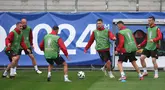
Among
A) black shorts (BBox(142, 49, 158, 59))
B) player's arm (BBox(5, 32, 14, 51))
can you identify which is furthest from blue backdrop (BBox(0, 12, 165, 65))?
player's arm (BBox(5, 32, 14, 51))

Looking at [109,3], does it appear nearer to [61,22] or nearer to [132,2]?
[132,2]

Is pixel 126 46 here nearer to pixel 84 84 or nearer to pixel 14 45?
pixel 84 84

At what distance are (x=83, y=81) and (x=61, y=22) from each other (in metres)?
5.09

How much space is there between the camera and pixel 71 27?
17812mm

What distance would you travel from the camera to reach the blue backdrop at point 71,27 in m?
17.6

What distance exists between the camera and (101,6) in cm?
2220

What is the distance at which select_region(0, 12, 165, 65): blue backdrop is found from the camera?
17.6 metres

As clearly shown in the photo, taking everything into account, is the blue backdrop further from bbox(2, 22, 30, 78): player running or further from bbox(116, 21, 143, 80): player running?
bbox(116, 21, 143, 80): player running

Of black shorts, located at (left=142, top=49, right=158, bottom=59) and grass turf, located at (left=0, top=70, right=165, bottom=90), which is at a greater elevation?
black shorts, located at (left=142, top=49, right=158, bottom=59)

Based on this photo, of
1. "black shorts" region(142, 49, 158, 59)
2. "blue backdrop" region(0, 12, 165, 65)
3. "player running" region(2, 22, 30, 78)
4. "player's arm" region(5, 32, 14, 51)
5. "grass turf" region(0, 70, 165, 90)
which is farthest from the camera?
"blue backdrop" region(0, 12, 165, 65)

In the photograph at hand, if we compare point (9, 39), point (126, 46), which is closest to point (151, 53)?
point (126, 46)

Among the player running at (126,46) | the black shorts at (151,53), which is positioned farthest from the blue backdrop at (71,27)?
the player running at (126,46)

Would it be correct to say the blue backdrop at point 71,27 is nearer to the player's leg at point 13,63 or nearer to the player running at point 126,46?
the player's leg at point 13,63

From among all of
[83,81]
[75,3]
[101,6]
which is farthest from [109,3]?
[83,81]
